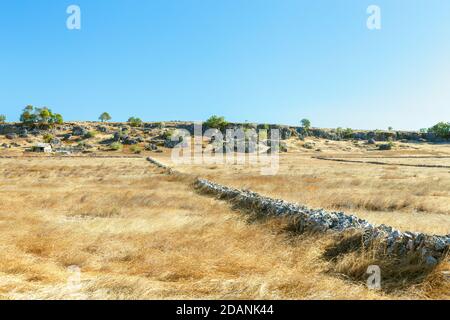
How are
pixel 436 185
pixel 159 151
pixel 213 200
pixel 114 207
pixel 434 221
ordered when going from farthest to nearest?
pixel 159 151 < pixel 436 185 < pixel 213 200 < pixel 114 207 < pixel 434 221

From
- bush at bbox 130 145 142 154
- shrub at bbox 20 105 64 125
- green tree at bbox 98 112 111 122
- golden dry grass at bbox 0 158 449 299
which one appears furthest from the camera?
green tree at bbox 98 112 111 122

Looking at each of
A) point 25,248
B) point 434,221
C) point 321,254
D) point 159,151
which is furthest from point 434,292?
point 159,151

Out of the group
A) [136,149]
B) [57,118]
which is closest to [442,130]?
[136,149]

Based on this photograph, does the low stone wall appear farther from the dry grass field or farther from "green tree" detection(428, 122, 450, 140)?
"green tree" detection(428, 122, 450, 140)

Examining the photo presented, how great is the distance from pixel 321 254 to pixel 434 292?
121 inches

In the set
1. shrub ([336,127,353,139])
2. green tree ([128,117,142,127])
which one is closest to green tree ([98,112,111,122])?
green tree ([128,117,142,127])

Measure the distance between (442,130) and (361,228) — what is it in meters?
144

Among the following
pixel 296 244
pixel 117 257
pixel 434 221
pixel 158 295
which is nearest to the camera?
pixel 158 295

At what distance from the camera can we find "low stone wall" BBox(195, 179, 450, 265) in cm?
817

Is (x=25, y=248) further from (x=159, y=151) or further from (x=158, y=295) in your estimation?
(x=159, y=151)

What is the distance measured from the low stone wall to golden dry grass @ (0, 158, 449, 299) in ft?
2.42

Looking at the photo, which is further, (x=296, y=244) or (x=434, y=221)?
(x=434, y=221)

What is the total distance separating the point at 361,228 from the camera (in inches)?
398
